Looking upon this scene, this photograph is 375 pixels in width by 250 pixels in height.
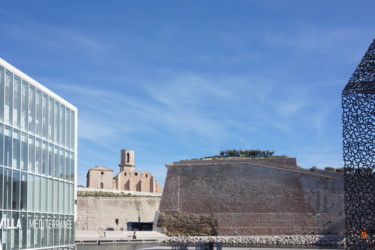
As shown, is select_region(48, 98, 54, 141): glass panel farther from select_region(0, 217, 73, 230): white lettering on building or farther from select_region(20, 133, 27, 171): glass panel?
select_region(0, 217, 73, 230): white lettering on building

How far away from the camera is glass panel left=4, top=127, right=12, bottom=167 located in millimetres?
12586

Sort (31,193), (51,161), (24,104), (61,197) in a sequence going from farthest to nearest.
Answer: (61,197), (51,161), (31,193), (24,104)

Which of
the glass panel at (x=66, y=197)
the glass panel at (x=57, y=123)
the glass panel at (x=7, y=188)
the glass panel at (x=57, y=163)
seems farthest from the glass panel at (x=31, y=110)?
the glass panel at (x=66, y=197)

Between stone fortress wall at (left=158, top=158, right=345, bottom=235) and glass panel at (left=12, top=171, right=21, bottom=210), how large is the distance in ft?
82.6

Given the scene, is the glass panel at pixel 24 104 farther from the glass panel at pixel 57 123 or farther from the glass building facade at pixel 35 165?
the glass panel at pixel 57 123

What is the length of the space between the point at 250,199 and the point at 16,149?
2572cm

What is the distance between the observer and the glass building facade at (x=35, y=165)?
12.7 meters

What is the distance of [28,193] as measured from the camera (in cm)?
1384

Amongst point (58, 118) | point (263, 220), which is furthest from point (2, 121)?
point (263, 220)

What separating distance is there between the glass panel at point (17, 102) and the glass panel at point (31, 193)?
1592mm

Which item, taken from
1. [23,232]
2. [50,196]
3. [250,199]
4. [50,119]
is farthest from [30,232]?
Result: [250,199]

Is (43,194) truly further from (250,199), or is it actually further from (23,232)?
(250,199)

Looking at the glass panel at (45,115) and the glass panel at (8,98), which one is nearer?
the glass panel at (8,98)

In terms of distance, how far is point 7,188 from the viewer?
41.5 ft
